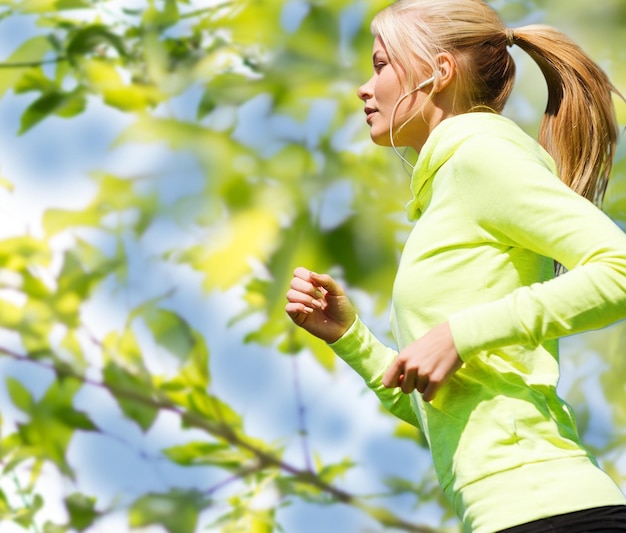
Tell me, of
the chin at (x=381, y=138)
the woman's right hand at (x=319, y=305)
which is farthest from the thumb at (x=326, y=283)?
the chin at (x=381, y=138)

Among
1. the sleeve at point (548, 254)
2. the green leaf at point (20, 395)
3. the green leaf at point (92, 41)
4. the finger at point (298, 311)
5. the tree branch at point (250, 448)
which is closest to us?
the sleeve at point (548, 254)

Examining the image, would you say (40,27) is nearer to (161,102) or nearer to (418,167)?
(161,102)

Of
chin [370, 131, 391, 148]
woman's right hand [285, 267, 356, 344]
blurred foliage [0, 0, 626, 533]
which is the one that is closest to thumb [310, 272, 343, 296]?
woman's right hand [285, 267, 356, 344]

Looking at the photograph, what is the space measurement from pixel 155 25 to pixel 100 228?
381 mm

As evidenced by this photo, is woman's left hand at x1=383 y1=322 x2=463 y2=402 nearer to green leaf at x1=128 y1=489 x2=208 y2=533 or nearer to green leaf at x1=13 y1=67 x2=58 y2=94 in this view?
green leaf at x1=128 y1=489 x2=208 y2=533

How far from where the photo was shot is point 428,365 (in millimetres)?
609

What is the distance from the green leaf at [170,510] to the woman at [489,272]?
37.3 inches

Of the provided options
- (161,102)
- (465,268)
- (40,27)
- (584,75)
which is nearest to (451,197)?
(465,268)

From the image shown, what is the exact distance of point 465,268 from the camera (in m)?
0.67

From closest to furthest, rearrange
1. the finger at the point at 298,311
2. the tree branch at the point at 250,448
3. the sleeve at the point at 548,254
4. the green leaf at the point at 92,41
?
the sleeve at the point at 548,254 < the finger at the point at 298,311 < the tree branch at the point at 250,448 < the green leaf at the point at 92,41

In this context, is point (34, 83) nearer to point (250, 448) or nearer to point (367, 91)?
point (250, 448)

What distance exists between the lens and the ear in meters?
0.76

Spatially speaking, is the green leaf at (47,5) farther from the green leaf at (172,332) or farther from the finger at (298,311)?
the finger at (298,311)

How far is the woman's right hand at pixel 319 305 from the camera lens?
75 cm
